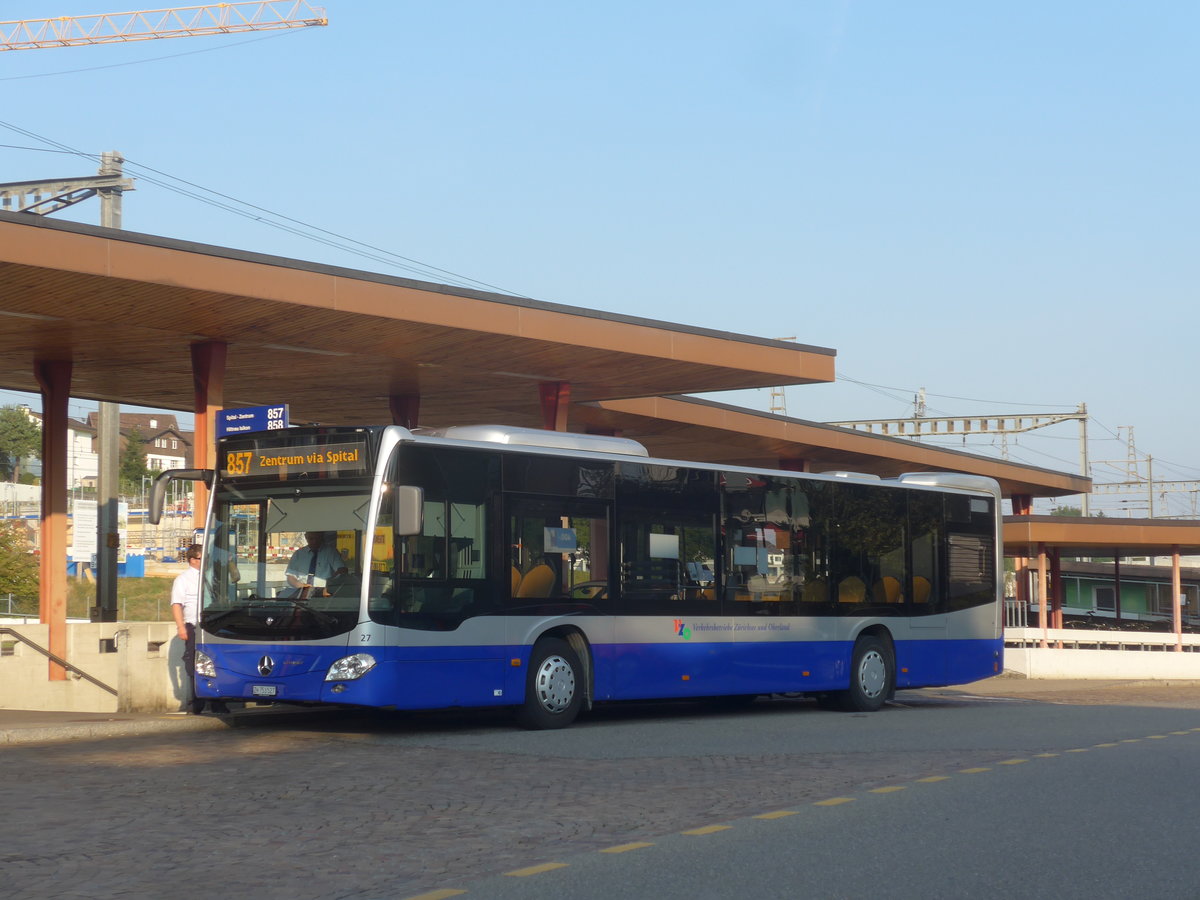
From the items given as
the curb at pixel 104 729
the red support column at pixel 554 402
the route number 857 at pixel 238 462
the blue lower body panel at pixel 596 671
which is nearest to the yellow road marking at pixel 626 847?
the blue lower body panel at pixel 596 671

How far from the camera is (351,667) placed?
13297 millimetres

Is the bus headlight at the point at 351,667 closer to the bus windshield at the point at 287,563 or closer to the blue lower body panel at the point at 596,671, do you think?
the blue lower body panel at the point at 596,671

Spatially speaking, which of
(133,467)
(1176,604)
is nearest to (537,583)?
(1176,604)

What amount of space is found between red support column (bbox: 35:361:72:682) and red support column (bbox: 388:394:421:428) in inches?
239

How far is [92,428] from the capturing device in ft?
508

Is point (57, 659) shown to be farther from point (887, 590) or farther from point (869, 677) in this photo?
point (887, 590)

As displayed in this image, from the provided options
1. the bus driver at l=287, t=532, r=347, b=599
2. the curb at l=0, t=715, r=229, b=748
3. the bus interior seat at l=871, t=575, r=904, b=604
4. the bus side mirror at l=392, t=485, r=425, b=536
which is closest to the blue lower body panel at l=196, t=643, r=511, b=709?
the bus driver at l=287, t=532, r=347, b=599

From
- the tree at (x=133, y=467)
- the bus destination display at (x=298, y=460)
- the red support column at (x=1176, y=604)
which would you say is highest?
the tree at (x=133, y=467)

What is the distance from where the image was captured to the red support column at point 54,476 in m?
22.1

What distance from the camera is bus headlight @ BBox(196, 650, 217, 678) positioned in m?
14.0

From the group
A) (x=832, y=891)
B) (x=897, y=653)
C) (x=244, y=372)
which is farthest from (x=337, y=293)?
(x=832, y=891)

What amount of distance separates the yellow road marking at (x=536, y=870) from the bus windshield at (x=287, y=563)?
622 cm

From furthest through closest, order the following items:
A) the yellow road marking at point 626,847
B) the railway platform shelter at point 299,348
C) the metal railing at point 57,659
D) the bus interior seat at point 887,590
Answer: the metal railing at point 57,659 → the bus interior seat at point 887,590 → the railway platform shelter at point 299,348 → the yellow road marking at point 626,847

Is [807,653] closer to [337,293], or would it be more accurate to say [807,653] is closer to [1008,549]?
[337,293]
